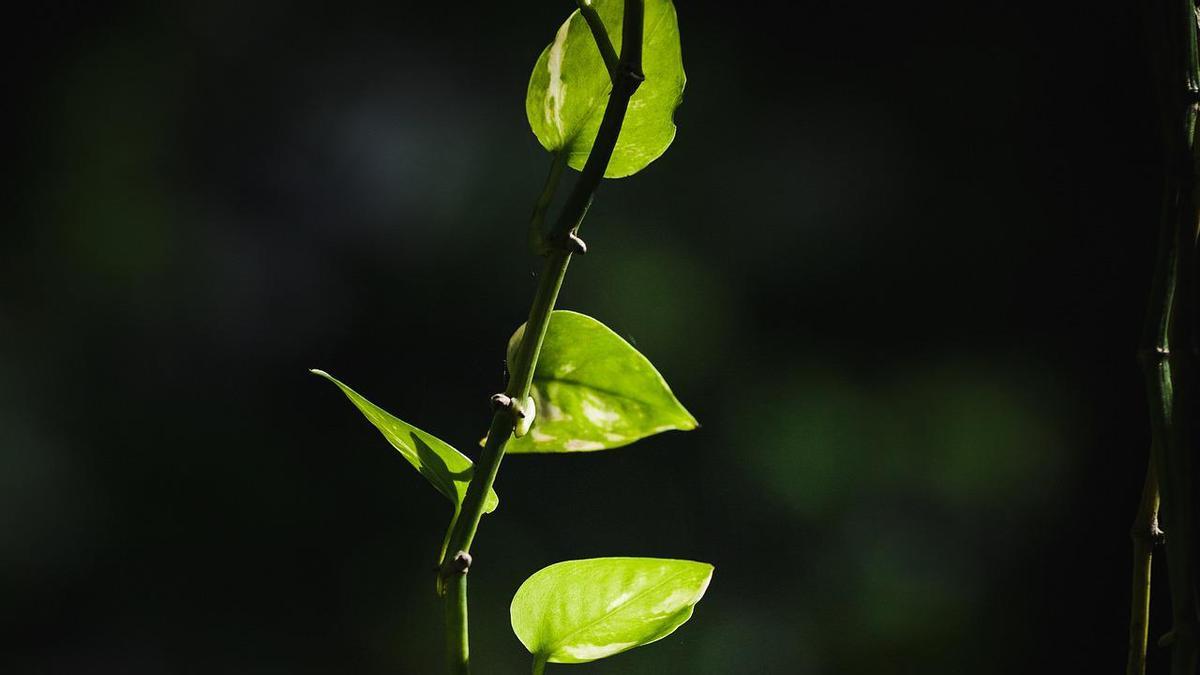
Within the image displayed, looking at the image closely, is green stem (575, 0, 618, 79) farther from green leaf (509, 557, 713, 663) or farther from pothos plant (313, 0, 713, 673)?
green leaf (509, 557, 713, 663)

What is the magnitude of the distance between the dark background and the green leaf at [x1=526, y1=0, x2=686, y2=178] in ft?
1.66

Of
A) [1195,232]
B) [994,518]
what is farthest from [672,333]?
[1195,232]

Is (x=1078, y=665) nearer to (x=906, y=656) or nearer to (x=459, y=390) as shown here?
(x=906, y=656)

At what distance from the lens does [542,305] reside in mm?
180

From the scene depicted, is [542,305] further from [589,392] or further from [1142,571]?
[1142,571]

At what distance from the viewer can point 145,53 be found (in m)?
0.73

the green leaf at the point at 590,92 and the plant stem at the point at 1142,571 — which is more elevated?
the green leaf at the point at 590,92

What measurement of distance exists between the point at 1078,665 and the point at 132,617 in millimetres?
692

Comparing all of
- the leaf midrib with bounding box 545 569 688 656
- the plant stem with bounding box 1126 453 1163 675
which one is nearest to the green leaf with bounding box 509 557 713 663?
the leaf midrib with bounding box 545 569 688 656

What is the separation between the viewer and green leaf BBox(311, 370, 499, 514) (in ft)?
0.64

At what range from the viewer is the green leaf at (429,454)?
19 centimetres

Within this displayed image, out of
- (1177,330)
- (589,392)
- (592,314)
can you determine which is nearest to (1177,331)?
(1177,330)

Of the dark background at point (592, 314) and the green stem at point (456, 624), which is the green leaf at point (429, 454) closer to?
the green stem at point (456, 624)

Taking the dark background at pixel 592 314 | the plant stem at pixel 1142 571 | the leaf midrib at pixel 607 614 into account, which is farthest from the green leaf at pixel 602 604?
the dark background at pixel 592 314
